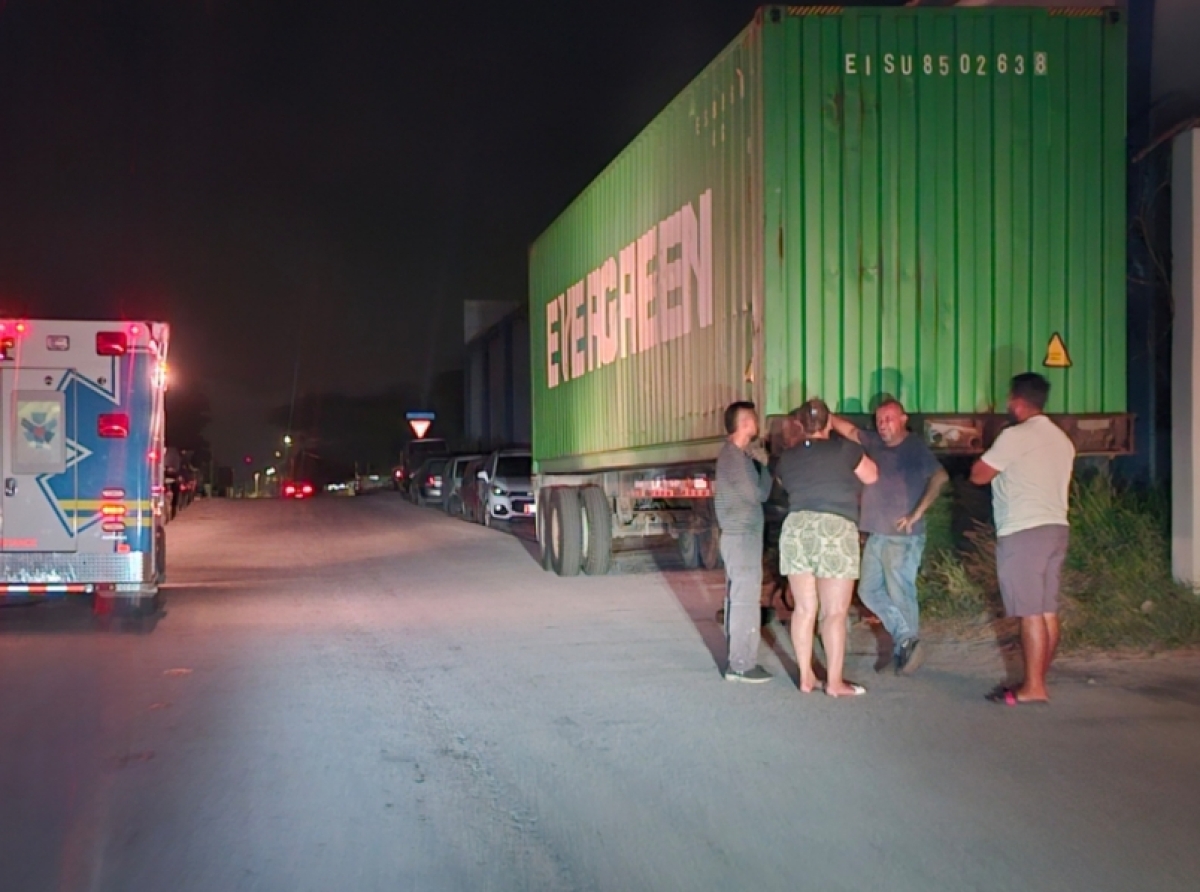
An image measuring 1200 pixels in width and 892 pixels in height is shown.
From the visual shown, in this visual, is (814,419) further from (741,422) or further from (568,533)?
(568,533)

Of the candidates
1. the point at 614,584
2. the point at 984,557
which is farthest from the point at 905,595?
the point at 614,584

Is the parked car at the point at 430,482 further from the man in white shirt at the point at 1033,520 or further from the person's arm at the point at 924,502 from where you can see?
the man in white shirt at the point at 1033,520

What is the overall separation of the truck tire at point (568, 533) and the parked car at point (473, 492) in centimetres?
1152

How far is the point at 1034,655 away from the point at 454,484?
25.8 metres

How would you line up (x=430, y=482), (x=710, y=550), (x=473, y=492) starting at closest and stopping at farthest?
(x=710, y=550), (x=473, y=492), (x=430, y=482)

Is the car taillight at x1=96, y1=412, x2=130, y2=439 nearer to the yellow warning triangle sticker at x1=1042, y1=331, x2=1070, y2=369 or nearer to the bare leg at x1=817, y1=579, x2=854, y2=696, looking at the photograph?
the bare leg at x1=817, y1=579, x2=854, y2=696

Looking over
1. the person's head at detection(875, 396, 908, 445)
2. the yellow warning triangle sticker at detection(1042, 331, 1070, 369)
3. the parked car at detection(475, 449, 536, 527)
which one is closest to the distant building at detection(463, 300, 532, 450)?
the parked car at detection(475, 449, 536, 527)

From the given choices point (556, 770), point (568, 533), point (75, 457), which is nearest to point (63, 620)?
point (75, 457)

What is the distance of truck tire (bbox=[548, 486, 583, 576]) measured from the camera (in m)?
16.8

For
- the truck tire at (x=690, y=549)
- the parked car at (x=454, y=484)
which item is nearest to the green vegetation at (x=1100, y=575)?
the truck tire at (x=690, y=549)

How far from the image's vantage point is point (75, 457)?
12.8 meters

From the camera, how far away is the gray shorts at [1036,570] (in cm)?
828

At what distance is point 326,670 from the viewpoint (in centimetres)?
1045

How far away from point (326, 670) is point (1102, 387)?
249 inches
